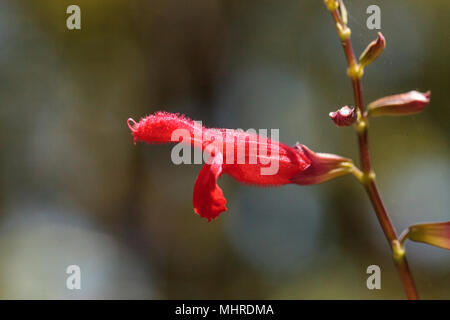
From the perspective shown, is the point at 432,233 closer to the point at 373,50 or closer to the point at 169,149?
the point at 373,50

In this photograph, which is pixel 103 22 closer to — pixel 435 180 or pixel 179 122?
pixel 435 180

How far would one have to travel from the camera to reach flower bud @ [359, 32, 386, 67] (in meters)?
1.59

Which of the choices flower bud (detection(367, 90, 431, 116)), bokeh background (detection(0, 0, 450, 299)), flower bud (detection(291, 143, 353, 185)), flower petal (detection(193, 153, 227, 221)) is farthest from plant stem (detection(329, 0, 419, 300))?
bokeh background (detection(0, 0, 450, 299))

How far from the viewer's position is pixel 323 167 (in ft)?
5.60

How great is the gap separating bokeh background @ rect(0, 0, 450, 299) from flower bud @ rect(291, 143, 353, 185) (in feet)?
16.5

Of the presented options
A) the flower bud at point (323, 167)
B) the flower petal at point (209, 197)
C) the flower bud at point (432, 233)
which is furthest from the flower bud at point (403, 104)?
the flower petal at point (209, 197)

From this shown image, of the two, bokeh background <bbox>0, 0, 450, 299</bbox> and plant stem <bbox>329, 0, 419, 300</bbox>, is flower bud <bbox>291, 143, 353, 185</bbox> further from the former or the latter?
bokeh background <bbox>0, 0, 450, 299</bbox>

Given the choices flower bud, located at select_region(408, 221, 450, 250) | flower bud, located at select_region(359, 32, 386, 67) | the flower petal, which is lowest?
flower bud, located at select_region(408, 221, 450, 250)

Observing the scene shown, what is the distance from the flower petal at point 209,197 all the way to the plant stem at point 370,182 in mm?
436

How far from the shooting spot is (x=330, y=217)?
23.7 feet

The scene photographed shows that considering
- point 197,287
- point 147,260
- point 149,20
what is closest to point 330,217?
point 197,287

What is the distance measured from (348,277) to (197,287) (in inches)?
76.8

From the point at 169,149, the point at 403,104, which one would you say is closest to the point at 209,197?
the point at 403,104

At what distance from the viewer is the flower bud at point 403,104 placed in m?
1.50
